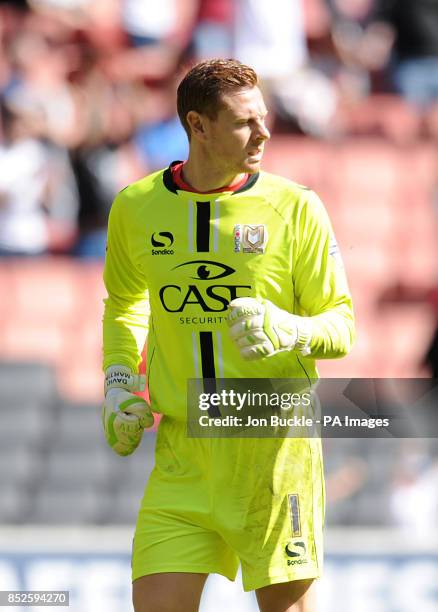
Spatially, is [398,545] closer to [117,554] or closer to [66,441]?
[117,554]

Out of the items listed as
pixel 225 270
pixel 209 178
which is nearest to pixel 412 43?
pixel 209 178

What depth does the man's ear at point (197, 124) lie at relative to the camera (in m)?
3.31

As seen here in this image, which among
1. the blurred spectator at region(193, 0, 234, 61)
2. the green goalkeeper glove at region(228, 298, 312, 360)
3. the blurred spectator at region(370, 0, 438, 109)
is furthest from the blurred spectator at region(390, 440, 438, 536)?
the green goalkeeper glove at region(228, 298, 312, 360)

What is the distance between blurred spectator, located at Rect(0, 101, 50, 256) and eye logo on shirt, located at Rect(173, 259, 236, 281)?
6.04 metres

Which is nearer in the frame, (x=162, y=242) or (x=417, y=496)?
(x=162, y=242)

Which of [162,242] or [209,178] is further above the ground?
[209,178]

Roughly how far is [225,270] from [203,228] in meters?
0.13

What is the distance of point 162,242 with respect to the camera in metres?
3.37

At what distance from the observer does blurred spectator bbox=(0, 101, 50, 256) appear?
30.3 feet

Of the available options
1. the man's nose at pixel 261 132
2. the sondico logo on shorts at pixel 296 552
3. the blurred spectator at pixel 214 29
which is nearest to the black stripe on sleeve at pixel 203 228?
the man's nose at pixel 261 132

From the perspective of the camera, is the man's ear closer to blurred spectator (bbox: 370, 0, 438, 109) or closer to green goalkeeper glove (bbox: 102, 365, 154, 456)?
green goalkeeper glove (bbox: 102, 365, 154, 456)

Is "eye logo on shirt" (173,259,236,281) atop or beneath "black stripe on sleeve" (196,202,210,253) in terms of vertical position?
beneath

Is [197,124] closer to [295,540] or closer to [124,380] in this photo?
[124,380]

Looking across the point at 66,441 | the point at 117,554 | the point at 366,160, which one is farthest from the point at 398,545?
the point at 366,160
